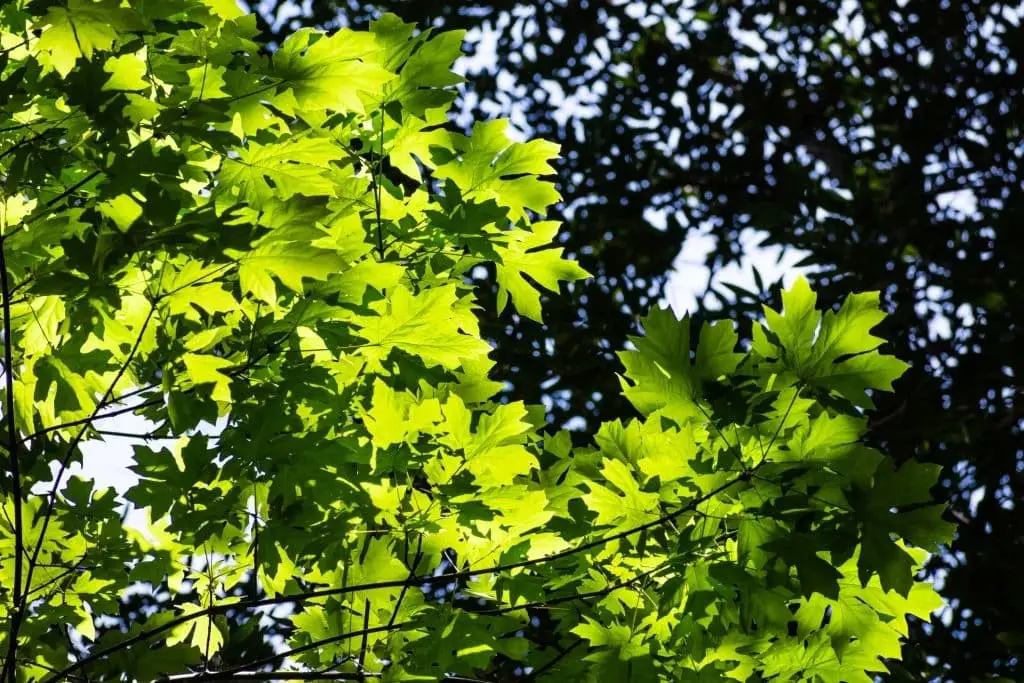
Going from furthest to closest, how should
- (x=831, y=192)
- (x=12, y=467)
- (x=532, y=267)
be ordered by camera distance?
(x=831, y=192) < (x=532, y=267) < (x=12, y=467)

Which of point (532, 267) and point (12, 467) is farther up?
point (532, 267)

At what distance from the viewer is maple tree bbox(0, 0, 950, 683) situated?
4.57 feet

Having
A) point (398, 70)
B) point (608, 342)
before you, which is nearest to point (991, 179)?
point (608, 342)

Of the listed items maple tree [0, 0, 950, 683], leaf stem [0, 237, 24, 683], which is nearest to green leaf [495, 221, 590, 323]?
maple tree [0, 0, 950, 683]

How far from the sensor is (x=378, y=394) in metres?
1.59

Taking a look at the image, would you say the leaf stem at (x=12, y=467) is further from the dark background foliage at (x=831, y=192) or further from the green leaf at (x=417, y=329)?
the dark background foliage at (x=831, y=192)

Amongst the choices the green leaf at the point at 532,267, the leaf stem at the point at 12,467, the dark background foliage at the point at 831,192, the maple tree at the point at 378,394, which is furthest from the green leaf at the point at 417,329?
the dark background foliage at the point at 831,192

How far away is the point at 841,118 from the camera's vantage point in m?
6.36

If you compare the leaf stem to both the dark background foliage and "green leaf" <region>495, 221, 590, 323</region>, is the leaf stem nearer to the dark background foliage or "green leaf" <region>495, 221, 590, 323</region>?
"green leaf" <region>495, 221, 590, 323</region>

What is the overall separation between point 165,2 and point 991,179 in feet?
17.5

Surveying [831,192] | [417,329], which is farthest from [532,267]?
[831,192]

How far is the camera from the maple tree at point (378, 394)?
139cm

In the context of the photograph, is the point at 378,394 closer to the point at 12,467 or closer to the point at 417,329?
the point at 417,329

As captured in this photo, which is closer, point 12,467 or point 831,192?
point 12,467
